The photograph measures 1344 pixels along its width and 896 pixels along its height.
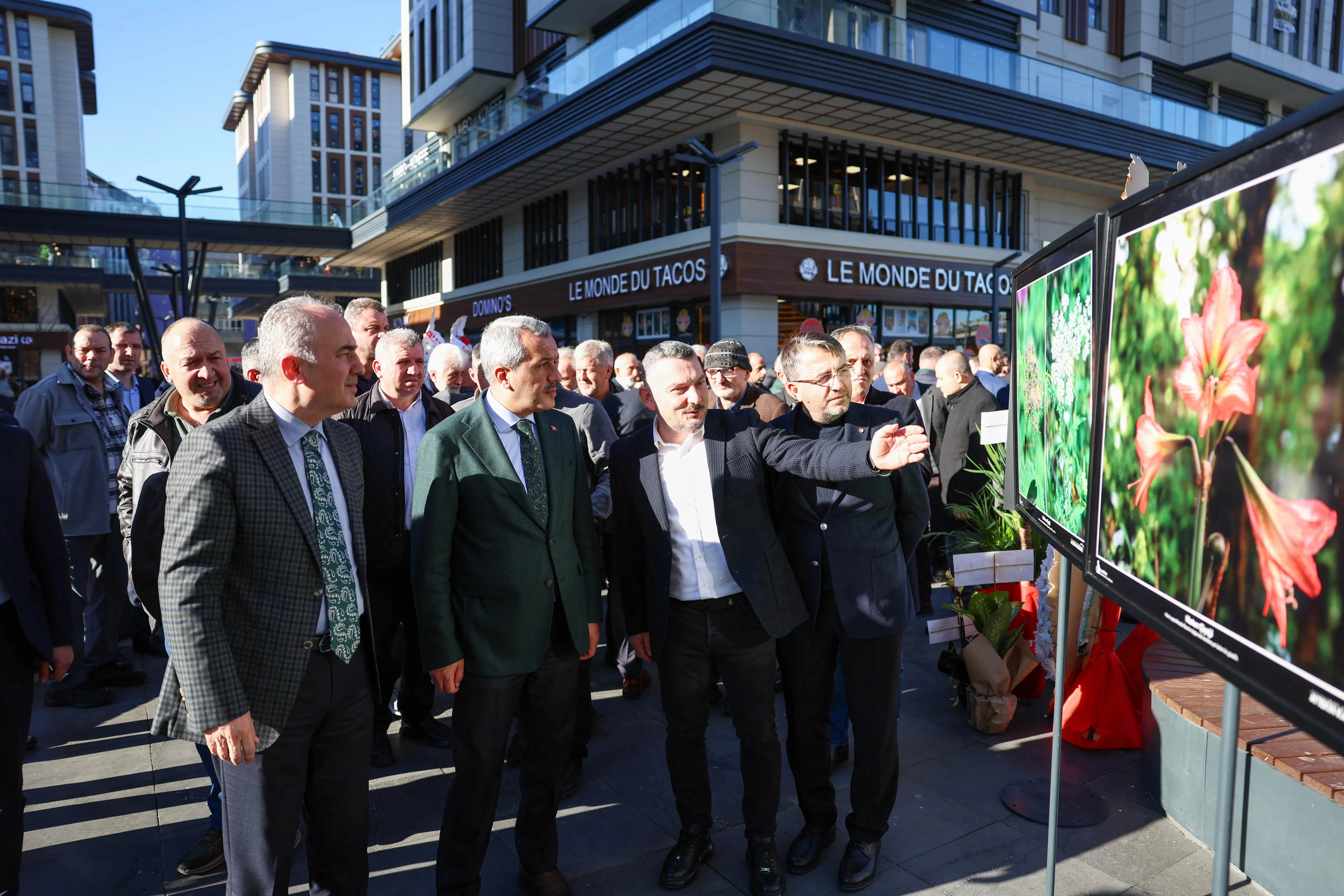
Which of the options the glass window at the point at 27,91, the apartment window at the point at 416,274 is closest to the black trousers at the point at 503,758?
the apartment window at the point at 416,274

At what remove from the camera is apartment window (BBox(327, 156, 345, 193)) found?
7344 cm

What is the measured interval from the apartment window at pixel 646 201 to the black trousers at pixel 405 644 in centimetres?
1507

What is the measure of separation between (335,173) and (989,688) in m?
80.9

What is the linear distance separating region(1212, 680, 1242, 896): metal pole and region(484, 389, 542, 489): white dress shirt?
6.87 feet

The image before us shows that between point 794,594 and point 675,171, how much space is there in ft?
56.8

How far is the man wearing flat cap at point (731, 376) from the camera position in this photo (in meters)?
5.21

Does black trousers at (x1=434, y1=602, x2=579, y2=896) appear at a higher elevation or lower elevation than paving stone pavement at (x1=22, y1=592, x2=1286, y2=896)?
higher

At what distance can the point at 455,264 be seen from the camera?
30.2 m

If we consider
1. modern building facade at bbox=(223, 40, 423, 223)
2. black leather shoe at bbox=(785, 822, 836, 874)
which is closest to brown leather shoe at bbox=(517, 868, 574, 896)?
black leather shoe at bbox=(785, 822, 836, 874)

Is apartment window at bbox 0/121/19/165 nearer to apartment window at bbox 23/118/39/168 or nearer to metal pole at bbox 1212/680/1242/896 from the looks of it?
apartment window at bbox 23/118/39/168

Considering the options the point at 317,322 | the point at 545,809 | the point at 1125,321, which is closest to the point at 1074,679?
the point at 545,809

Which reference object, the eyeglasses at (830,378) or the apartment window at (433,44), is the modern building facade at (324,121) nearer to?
the apartment window at (433,44)

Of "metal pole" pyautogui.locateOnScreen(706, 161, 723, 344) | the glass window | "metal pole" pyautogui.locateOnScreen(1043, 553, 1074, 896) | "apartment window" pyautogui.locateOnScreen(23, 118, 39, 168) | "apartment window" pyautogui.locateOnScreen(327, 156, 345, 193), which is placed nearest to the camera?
"metal pole" pyautogui.locateOnScreen(1043, 553, 1074, 896)

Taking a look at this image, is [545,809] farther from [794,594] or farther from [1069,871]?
[1069,871]
